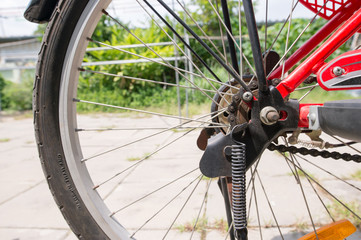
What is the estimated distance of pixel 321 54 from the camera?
888 mm

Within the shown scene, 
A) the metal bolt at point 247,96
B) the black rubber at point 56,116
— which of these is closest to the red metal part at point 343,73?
the metal bolt at point 247,96

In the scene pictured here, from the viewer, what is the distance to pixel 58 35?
90 centimetres

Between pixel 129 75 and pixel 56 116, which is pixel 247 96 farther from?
pixel 129 75

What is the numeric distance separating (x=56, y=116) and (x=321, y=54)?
2.82ft

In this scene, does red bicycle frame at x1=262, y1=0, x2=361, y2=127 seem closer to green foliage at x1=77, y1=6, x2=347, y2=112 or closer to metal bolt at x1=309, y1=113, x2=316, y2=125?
metal bolt at x1=309, y1=113, x2=316, y2=125

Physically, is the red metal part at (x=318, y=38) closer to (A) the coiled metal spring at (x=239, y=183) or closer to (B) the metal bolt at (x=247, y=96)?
(B) the metal bolt at (x=247, y=96)

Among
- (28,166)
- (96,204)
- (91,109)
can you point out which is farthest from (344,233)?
(91,109)

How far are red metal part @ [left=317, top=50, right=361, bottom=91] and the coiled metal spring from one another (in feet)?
1.06

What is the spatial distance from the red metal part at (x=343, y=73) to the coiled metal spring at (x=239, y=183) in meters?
0.32

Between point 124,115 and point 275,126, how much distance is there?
5.13 metres

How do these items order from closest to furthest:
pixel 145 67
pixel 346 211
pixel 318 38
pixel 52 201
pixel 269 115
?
pixel 269 115
pixel 318 38
pixel 346 211
pixel 52 201
pixel 145 67

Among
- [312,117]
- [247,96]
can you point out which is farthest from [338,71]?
[247,96]

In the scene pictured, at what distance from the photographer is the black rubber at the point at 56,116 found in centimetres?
90

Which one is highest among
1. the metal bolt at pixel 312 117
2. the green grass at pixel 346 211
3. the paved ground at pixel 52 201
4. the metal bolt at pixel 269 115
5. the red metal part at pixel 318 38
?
A: the red metal part at pixel 318 38
